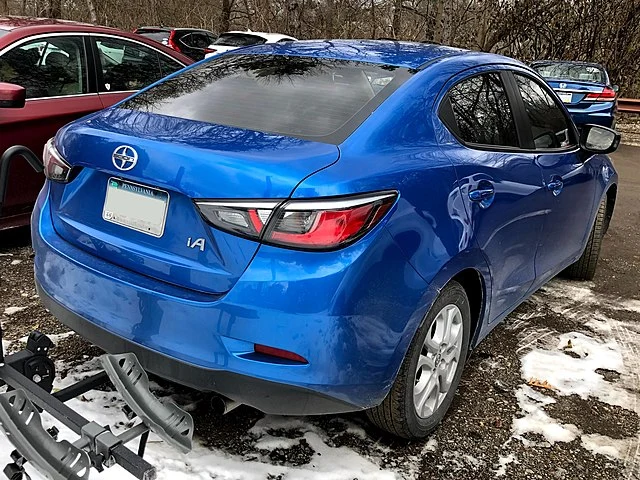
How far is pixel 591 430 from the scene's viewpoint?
9.48 feet

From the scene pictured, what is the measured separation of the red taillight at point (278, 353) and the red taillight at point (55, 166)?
3.29 feet

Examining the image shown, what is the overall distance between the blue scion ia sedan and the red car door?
169cm

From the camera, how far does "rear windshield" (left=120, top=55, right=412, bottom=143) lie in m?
2.39

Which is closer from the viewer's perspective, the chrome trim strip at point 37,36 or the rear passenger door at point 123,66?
the chrome trim strip at point 37,36

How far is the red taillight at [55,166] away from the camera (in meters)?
2.38

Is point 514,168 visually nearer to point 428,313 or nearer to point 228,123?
point 428,313

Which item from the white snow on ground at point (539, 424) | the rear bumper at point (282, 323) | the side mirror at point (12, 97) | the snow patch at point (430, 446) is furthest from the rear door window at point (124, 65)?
the white snow on ground at point (539, 424)

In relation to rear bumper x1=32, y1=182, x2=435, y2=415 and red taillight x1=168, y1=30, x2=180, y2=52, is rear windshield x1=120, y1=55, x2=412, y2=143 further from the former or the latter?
red taillight x1=168, y1=30, x2=180, y2=52

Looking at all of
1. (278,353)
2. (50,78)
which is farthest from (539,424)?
(50,78)

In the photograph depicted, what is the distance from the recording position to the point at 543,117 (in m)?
3.54

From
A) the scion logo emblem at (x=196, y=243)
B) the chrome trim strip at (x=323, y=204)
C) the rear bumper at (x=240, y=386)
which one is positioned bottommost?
the rear bumper at (x=240, y=386)

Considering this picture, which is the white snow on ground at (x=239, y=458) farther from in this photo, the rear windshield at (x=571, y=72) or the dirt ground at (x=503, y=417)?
the rear windshield at (x=571, y=72)

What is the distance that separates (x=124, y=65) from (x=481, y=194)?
3445 millimetres

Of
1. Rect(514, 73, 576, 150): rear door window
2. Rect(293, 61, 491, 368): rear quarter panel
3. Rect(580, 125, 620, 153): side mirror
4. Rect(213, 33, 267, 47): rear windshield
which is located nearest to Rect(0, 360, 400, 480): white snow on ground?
Rect(293, 61, 491, 368): rear quarter panel
